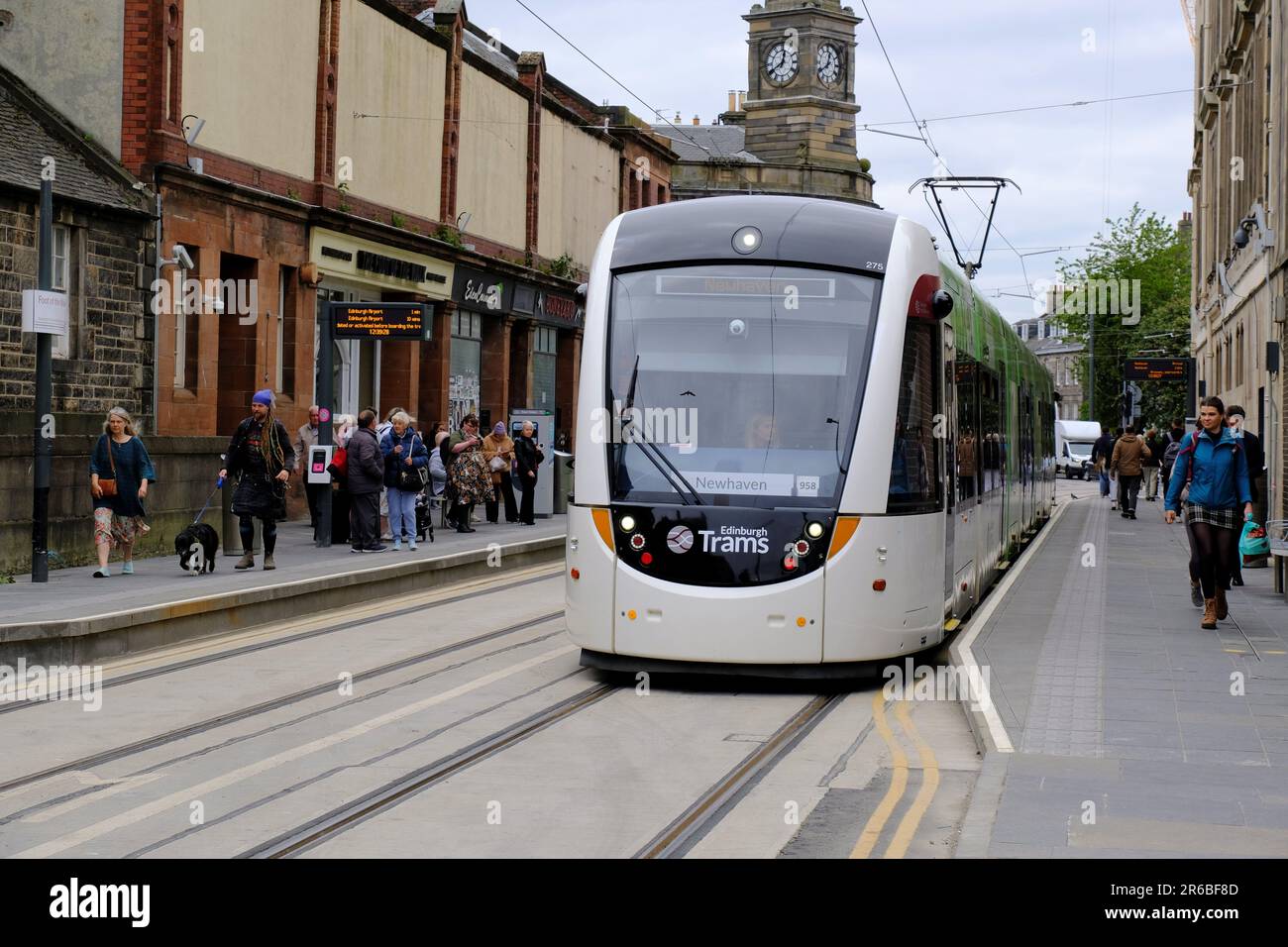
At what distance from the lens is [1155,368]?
40.4 m

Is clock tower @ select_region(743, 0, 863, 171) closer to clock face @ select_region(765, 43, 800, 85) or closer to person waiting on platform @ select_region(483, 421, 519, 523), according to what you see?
clock face @ select_region(765, 43, 800, 85)

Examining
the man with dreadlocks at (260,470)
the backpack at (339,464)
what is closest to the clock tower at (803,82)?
the backpack at (339,464)

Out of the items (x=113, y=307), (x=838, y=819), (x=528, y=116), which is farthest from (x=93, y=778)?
(x=528, y=116)

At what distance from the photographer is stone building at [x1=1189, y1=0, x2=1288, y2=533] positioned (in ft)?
80.6

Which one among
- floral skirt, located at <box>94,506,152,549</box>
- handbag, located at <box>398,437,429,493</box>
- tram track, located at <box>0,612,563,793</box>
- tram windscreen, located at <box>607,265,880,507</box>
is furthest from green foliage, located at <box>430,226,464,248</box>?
tram windscreen, located at <box>607,265,880,507</box>

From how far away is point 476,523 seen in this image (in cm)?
2828

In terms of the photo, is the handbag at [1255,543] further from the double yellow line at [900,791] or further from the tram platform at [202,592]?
the tram platform at [202,592]

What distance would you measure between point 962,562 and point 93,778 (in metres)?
7.97

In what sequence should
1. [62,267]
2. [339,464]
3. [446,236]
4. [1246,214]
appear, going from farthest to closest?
[446,236], [1246,214], [339,464], [62,267]

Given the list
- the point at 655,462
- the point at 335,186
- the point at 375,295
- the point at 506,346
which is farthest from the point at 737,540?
the point at 506,346

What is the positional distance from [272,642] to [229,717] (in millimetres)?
3856

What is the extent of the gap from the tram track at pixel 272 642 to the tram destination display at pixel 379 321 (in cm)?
Answer: 428

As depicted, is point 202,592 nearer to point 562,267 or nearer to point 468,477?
point 468,477

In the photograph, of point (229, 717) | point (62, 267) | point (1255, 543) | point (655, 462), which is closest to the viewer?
point (229, 717)
